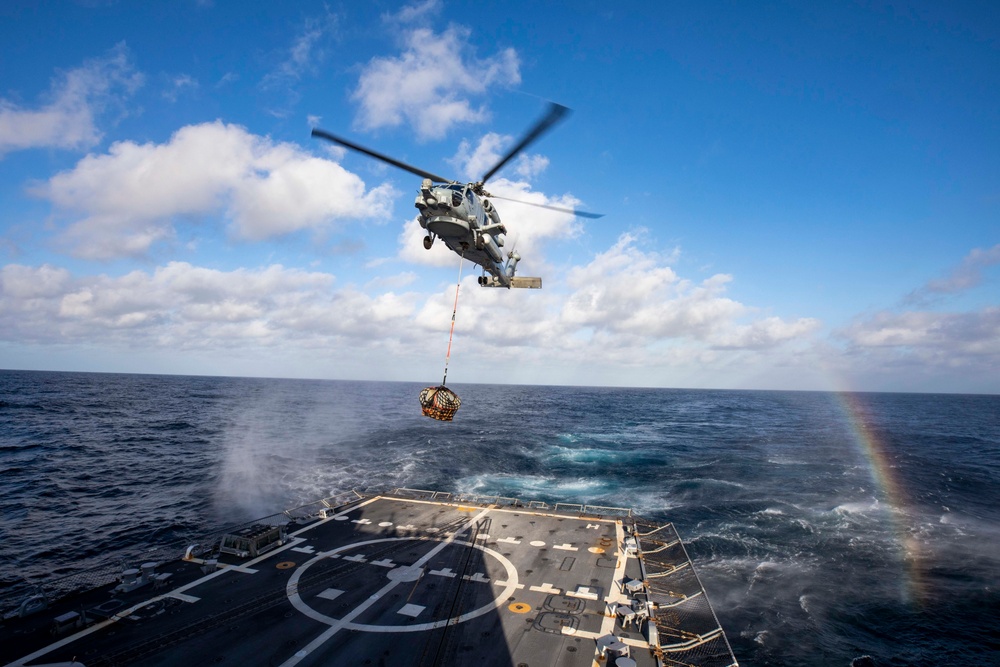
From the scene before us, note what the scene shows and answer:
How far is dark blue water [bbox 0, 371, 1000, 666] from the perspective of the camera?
3269 centimetres

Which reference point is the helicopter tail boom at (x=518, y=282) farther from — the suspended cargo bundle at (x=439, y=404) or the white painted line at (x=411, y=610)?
the white painted line at (x=411, y=610)

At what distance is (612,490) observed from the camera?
2328 inches

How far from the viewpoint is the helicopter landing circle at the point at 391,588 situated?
71.0 ft

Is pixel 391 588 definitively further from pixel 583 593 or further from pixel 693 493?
pixel 693 493

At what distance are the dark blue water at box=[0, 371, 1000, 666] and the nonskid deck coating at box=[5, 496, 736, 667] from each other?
11800 millimetres

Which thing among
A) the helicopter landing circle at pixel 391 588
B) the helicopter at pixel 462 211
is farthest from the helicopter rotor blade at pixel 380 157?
the helicopter landing circle at pixel 391 588

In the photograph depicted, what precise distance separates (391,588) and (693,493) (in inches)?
1749

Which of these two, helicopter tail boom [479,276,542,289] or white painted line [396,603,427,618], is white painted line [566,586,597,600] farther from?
helicopter tail boom [479,276,542,289]

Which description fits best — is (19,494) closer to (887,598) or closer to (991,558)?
(887,598)

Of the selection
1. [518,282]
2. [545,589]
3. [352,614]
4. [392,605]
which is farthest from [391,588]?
[518,282]

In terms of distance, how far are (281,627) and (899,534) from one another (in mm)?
55830

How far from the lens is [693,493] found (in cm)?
5806

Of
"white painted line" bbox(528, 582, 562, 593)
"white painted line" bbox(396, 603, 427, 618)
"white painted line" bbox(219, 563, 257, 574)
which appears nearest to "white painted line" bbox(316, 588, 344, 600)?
"white painted line" bbox(396, 603, 427, 618)

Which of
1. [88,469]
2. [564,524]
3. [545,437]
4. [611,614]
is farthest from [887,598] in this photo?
[88,469]
